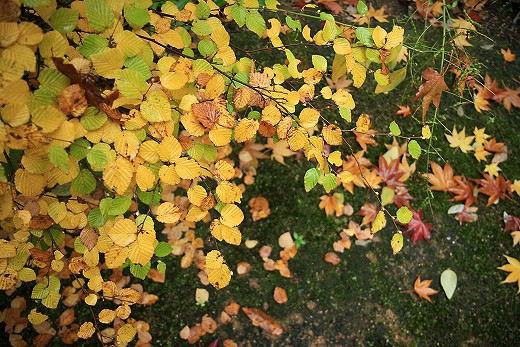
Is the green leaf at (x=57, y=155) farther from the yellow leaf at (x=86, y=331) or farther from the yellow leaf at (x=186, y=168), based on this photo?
the yellow leaf at (x=86, y=331)

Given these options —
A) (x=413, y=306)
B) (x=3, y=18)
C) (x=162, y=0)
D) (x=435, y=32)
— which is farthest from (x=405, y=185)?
(x=3, y=18)

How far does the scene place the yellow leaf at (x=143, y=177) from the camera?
3.60 ft

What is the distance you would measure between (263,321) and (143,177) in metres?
1.58

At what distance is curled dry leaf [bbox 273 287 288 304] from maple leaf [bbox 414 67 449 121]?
142 centimetres

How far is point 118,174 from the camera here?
1.07 meters

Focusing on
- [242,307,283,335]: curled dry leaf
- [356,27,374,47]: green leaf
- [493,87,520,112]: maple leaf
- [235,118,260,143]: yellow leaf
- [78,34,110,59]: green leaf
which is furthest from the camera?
[493,87,520,112]: maple leaf

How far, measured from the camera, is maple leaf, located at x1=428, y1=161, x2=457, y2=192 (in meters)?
2.83

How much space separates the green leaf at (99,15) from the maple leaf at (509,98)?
318 centimetres

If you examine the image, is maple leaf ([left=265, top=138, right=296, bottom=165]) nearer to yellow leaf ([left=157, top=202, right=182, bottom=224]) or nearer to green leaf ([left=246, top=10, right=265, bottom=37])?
green leaf ([left=246, top=10, right=265, bottom=37])

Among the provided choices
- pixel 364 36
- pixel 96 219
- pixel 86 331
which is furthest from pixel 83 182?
pixel 364 36

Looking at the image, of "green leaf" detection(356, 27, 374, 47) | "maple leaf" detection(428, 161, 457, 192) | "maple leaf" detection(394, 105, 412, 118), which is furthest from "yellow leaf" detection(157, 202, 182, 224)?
"maple leaf" detection(394, 105, 412, 118)

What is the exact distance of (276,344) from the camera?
233 cm

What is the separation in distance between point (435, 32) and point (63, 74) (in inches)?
137

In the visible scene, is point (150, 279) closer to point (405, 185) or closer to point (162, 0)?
point (162, 0)
